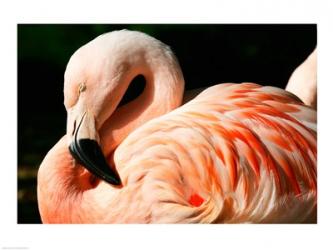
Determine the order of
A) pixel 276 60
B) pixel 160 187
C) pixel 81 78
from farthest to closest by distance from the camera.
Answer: pixel 276 60 → pixel 81 78 → pixel 160 187

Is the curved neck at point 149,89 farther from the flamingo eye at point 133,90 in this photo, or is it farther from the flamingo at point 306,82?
the flamingo at point 306,82

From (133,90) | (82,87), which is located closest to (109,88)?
(82,87)

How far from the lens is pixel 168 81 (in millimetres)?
3057

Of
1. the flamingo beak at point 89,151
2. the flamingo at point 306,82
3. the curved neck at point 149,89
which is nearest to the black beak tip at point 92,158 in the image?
the flamingo beak at point 89,151

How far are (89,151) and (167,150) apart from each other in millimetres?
341

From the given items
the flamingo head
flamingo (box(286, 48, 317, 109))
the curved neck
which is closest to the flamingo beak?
the flamingo head

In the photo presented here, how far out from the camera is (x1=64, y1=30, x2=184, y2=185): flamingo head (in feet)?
9.78

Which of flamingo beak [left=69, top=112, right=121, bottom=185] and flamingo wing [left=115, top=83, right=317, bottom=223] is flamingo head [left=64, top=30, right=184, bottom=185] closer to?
flamingo beak [left=69, top=112, right=121, bottom=185]

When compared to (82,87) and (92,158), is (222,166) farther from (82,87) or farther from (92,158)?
(82,87)
